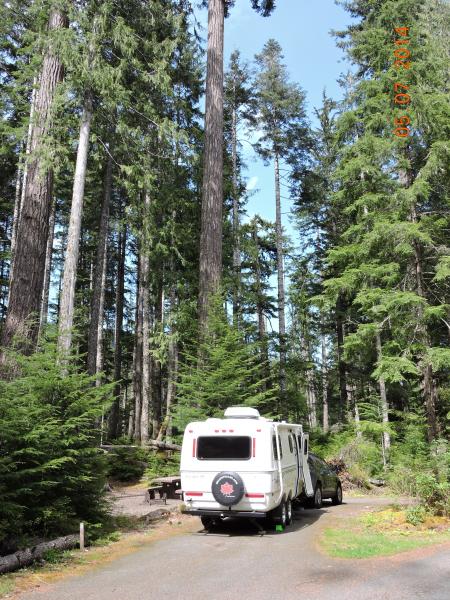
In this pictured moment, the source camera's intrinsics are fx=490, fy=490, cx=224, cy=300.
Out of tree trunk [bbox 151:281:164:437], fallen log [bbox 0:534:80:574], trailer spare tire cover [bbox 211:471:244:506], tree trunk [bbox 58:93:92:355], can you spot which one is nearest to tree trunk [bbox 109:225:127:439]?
tree trunk [bbox 151:281:164:437]

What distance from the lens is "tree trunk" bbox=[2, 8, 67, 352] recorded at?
10.5 meters

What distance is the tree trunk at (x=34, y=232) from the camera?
1055cm

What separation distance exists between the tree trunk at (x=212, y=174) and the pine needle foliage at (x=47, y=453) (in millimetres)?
6487

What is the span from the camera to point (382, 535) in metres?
8.89

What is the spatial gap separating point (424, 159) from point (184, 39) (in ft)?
34.9

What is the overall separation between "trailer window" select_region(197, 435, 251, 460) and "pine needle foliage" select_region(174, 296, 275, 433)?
368 cm

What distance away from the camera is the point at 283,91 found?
91.8ft

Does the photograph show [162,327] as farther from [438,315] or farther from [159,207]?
[438,315]

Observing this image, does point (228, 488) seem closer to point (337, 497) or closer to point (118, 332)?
point (337, 497)

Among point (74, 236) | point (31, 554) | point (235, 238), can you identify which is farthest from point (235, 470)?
point (235, 238)

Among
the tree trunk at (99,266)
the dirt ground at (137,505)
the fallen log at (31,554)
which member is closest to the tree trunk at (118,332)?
the tree trunk at (99,266)

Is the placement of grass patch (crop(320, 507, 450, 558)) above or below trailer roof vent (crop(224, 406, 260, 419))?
below

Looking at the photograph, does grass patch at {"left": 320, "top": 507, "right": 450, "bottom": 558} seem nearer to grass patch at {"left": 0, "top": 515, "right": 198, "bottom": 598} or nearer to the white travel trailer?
the white travel trailer

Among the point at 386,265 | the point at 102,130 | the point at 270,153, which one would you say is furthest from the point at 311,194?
the point at 102,130
